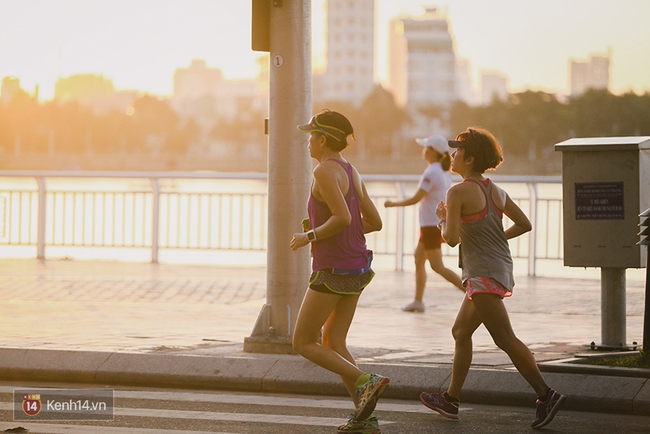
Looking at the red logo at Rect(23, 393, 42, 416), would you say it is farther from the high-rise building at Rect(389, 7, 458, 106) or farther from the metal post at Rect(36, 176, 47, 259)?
the high-rise building at Rect(389, 7, 458, 106)

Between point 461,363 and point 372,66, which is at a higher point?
point 372,66

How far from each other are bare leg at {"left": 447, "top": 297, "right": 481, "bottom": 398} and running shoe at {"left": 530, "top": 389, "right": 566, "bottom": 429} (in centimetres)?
48

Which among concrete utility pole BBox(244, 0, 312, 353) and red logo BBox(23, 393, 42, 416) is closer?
red logo BBox(23, 393, 42, 416)

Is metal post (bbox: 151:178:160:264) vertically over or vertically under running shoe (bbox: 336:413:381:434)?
over

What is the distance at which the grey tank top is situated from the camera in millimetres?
6016

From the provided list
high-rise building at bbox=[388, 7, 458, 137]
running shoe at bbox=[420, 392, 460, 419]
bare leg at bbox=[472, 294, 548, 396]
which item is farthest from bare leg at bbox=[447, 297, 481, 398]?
high-rise building at bbox=[388, 7, 458, 137]

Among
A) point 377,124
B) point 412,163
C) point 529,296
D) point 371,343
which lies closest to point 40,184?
point 529,296

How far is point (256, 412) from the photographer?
6363 mm

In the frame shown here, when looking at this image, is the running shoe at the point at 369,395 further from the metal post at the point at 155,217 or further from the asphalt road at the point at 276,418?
the metal post at the point at 155,217

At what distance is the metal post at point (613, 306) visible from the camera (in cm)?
805

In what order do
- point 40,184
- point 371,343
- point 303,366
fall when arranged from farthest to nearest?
point 40,184
point 371,343
point 303,366

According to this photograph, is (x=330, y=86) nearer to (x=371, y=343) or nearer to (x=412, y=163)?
(x=412, y=163)

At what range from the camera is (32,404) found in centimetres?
645

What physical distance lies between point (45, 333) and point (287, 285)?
7.09 ft
